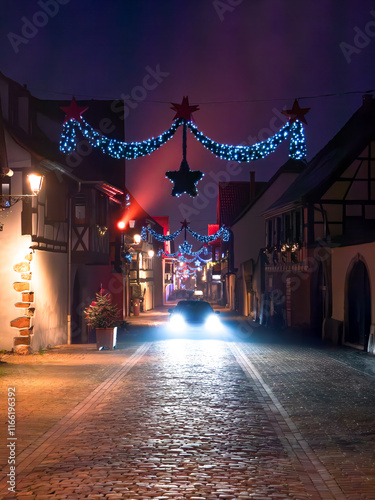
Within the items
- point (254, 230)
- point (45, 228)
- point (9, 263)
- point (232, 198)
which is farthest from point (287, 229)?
point (232, 198)

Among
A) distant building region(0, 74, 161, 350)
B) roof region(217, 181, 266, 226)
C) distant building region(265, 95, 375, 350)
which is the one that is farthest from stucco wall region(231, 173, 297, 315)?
distant building region(0, 74, 161, 350)

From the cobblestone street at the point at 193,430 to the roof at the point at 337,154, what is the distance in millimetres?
12329

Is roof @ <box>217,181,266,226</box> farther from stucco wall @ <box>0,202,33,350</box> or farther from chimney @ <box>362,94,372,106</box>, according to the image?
stucco wall @ <box>0,202,33,350</box>

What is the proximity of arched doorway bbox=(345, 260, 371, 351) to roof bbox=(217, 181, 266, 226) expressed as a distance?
3839cm

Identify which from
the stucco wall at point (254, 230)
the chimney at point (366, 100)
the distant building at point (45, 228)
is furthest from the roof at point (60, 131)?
the chimney at point (366, 100)

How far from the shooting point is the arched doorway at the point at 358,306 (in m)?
23.0

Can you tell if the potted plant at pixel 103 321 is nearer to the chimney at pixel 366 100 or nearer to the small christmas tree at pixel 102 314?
the small christmas tree at pixel 102 314

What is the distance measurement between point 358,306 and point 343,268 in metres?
1.83

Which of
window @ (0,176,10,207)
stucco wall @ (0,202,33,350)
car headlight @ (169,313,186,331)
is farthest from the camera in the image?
car headlight @ (169,313,186,331)

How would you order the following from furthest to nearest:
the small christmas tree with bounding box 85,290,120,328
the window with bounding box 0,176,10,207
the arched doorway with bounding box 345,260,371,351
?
the small christmas tree with bounding box 85,290,120,328 < the arched doorway with bounding box 345,260,371,351 < the window with bounding box 0,176,10,207

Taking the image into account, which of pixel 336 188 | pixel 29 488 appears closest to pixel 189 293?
pixel 336 188

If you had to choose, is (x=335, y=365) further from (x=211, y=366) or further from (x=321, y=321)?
(x=321, y=321)

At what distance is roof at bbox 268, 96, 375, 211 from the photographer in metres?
29.1

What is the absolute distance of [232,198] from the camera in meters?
65.1
